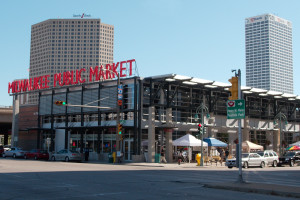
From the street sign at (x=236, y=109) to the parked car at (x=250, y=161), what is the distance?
1551 centimetres

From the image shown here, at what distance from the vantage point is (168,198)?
43.4 feet

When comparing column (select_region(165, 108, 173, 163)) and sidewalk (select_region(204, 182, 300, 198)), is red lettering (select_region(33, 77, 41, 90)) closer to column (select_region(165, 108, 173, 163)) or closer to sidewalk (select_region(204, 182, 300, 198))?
column (select_region(165, 108, 173, 163))

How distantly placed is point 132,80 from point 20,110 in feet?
86.7

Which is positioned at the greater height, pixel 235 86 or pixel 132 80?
pixel 132 80

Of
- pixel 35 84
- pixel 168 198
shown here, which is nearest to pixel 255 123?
pixel 35 84

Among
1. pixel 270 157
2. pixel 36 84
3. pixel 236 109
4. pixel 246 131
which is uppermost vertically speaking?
pixel 36 84

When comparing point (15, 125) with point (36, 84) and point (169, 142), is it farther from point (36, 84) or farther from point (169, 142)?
point (169, 142)

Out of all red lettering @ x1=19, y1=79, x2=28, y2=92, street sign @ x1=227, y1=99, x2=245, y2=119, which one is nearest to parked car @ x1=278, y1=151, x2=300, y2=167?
street sign @ x1=227, y1=99, x2=245, y2=119

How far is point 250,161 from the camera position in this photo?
34594 mm

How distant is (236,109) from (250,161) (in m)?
17.3

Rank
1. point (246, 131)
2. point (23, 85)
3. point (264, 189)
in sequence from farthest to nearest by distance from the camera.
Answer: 1. point (23, 85)
2. point (246, 131)
3. point (264, 189)

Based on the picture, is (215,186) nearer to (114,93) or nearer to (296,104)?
(114,93)

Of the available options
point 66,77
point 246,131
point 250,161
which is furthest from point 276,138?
point 66,77

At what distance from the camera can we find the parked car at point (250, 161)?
3375cm
